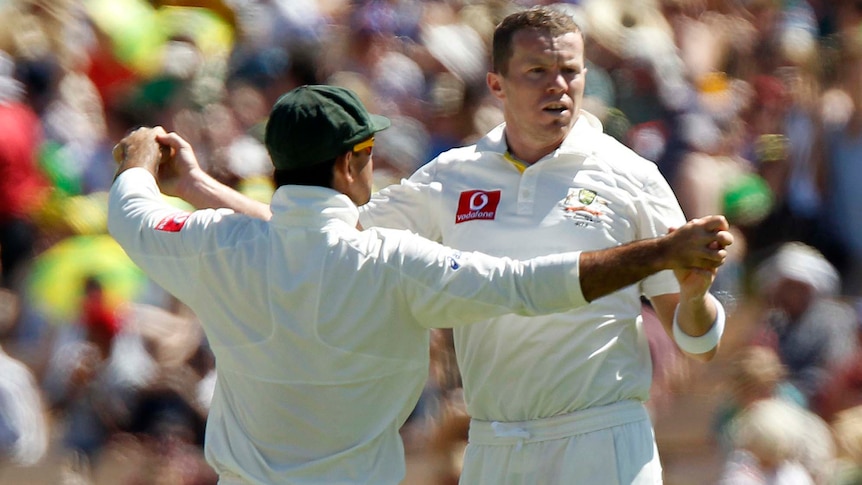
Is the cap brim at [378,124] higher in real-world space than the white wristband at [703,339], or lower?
higher

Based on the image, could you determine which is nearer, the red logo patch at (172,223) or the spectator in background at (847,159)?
the red logo patch at (172,223)

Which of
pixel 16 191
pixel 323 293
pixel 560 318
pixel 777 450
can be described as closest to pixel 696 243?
pixel 560 318

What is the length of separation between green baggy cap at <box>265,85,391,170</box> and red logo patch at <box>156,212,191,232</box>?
0.94 feet

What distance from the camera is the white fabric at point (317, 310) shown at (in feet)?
12.1

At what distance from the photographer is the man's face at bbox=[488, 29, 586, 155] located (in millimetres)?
4410

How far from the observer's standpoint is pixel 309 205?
3752 millimetres

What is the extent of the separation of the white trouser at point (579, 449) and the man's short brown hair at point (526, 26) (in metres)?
1.05

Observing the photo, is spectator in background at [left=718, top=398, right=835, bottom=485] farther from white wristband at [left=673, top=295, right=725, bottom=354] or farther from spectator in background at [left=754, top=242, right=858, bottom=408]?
white wristband at [left=673, top=295, right=725, bottom=354]

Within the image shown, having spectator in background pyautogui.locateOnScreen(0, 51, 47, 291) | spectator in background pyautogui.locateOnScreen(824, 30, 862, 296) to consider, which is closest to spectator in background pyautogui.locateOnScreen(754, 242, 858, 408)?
spectator in background pyautogui.locateOnScreen(824, 30, 862, 296)

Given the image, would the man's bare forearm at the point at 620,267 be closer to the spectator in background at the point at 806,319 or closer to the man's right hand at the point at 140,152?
the man's right hand at the point at 140,152

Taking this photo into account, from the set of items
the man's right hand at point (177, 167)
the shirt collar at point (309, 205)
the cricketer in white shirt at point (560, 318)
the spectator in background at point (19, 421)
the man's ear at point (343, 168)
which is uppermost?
the man's ear at point (343, 168)

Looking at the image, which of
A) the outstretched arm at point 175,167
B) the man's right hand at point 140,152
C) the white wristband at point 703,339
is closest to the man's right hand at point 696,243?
the white wristband at point 703,339

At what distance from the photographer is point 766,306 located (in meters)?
6.62

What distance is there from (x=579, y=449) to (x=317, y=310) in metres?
0.99
